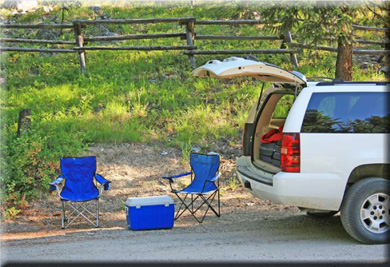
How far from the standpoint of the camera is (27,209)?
7.78 m

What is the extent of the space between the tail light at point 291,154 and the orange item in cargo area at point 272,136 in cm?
89

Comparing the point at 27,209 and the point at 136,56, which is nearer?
the point at 27,209

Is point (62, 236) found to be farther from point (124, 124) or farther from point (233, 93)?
point (233, 93)

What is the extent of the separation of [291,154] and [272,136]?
3.49 feet

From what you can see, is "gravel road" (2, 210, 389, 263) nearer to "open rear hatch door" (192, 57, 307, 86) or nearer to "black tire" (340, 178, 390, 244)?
"black tire" (340, 178, 390, 244)

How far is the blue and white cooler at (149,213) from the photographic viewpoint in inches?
262

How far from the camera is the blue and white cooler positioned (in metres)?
6.65

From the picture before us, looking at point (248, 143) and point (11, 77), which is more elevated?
point (11, 77)

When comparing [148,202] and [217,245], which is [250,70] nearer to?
→ [217,245]

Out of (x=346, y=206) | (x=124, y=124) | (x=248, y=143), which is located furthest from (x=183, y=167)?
(x=346, y=206)

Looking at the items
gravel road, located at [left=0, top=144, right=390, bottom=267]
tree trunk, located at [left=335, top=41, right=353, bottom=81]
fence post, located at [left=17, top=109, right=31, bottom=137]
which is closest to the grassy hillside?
fence post, located at [left=17, top=109, right=31, bottom=137]

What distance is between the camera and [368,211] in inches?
221

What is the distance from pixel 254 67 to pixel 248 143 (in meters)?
1.38

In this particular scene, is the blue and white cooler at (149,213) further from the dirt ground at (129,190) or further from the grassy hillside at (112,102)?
the grassy hillside at (112,102)
